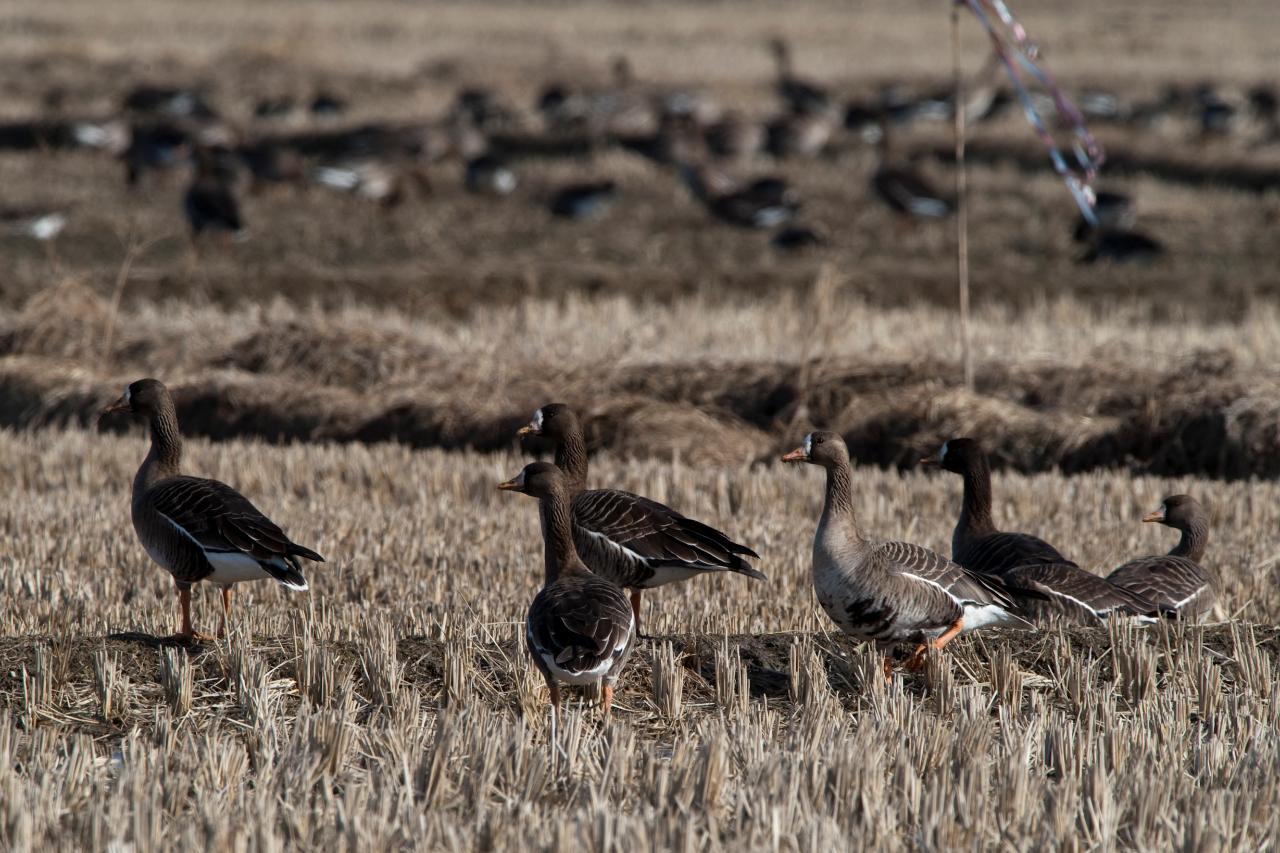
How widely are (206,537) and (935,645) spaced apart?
10.5 feet

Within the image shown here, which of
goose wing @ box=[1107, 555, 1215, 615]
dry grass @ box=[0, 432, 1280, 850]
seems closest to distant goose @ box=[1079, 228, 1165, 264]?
dry grass @ box=[0, 432, 1280, 850]

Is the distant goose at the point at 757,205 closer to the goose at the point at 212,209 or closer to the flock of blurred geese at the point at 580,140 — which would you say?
the flock of blurred geese at the point at 580,140

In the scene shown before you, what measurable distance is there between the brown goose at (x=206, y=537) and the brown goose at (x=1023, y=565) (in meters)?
3.16

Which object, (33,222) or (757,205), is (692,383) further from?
(33,222)

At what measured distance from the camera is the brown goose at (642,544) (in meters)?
7.08

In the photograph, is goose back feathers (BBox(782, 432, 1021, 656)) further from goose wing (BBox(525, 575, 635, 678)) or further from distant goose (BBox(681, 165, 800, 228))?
distant goose (BBox(681, 165, 800, 228))

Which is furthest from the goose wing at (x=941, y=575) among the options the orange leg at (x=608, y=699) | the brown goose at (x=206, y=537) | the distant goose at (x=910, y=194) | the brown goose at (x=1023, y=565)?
the distant goose at (x=910, y=194)

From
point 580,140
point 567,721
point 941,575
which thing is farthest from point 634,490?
point 580,140

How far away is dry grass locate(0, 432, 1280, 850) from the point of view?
15.0 feet

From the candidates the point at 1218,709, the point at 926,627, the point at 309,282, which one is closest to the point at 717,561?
the point at 926,627

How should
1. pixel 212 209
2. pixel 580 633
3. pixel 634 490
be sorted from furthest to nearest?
pixel 212 209, pixel 634 490, pixel 580 633

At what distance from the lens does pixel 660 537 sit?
716 cm

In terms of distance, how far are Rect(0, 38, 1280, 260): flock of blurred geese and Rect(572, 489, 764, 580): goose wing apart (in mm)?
13750

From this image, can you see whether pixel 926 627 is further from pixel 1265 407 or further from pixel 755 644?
Answer: pixel 1265 407
